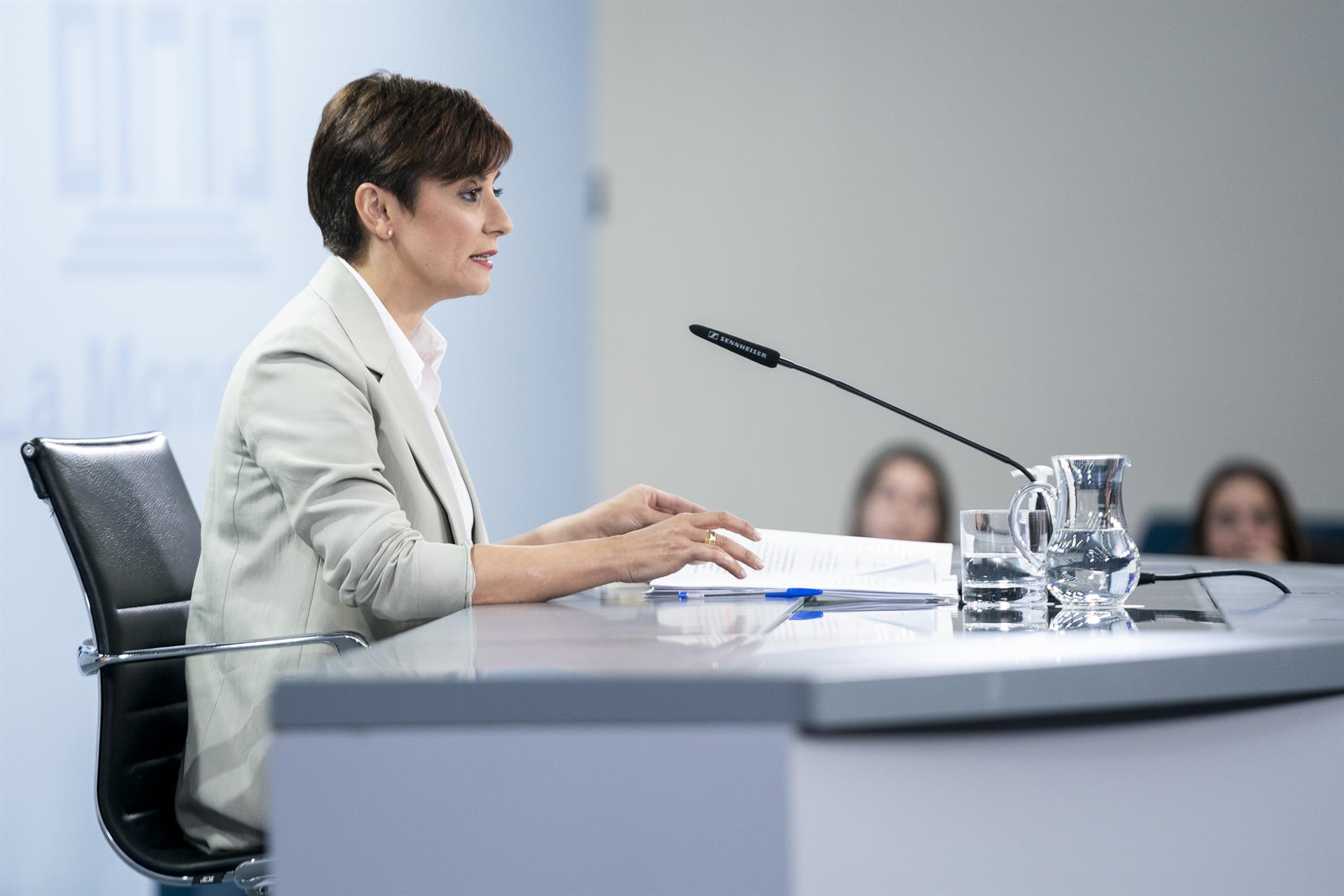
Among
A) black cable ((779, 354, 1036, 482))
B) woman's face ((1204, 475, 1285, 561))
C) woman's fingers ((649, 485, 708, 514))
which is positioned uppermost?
black cable ((779, 354, 1036, 482))

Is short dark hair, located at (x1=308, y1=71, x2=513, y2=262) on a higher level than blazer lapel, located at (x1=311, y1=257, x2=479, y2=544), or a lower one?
higher

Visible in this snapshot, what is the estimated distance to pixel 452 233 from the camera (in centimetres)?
181

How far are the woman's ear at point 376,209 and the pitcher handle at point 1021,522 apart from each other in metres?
0.96

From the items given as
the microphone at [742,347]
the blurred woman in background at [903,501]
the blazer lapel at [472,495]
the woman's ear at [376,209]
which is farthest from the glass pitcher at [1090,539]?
the blurred woman in background at [903,501]

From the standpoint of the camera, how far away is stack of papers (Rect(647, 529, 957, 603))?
1499mm

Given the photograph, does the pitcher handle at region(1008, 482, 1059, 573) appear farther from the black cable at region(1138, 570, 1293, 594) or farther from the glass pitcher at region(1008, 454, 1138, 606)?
the black cable at region(1138, 570, 1293, 594)

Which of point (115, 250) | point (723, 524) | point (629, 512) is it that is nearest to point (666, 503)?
point (629, 512)

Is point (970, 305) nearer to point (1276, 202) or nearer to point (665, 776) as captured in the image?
point (1276, 202)

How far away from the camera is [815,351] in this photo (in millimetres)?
4656

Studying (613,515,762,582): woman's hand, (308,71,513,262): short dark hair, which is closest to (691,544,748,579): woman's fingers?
(613,515,762,582): woman's hand

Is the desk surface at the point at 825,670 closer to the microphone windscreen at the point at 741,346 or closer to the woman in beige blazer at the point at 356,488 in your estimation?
the woman in beige blazer at the point at 356,488

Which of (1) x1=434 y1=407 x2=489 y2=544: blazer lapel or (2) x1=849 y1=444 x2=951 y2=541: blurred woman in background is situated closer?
(1) x1=434 y1=407 x2=489 y2=544: blazer lapel

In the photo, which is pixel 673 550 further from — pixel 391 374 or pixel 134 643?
pixel 134 643

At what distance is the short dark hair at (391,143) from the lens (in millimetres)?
1788
